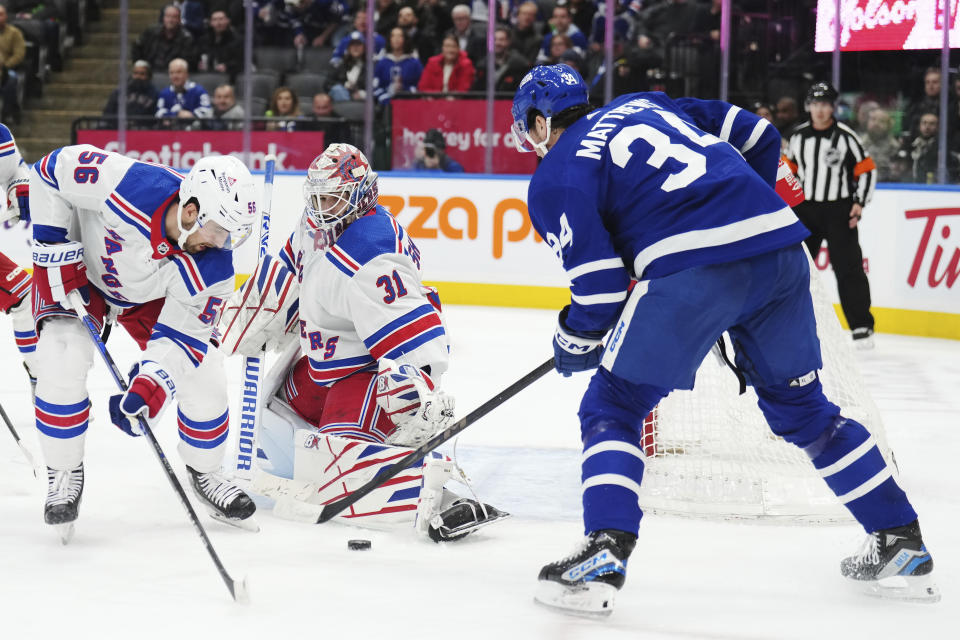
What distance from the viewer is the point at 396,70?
8.17m

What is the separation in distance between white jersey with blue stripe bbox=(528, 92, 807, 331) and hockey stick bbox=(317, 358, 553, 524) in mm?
320

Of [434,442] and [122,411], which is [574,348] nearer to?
[434,442]

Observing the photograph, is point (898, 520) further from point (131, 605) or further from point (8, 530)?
point (8, 530)

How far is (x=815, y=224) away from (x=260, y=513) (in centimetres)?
401

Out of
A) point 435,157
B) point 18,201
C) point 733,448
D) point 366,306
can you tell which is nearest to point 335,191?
point 366,306

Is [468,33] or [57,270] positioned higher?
[468,33]

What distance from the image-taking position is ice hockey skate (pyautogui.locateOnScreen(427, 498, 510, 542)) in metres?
2.97

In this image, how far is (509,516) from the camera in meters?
3.19

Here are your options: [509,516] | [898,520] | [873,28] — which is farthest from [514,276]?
[898,520]

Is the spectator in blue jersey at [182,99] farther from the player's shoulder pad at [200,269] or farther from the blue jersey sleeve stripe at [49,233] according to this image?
the player's shoulder pad at [200,269]

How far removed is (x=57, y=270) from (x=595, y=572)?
1486mm

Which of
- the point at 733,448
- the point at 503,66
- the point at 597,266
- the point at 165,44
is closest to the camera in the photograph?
the point at 597,266

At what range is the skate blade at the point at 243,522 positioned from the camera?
3.06m

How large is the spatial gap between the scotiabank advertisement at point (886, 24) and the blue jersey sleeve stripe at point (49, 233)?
5360 millimetres
